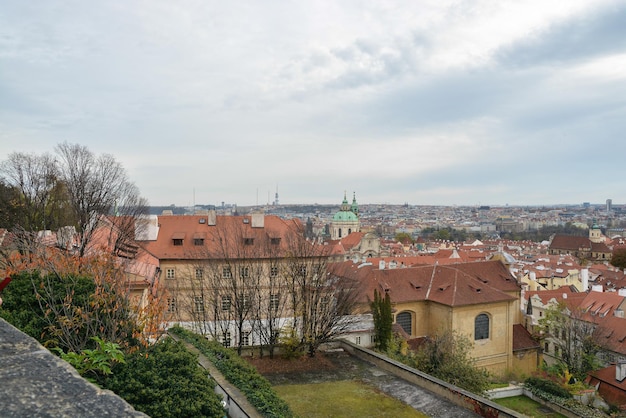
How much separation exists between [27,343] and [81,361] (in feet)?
16.8

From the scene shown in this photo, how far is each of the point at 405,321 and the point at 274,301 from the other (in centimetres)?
1410

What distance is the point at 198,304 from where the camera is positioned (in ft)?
95.3

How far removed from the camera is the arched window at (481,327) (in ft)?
121

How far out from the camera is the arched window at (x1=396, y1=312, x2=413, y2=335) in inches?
1496

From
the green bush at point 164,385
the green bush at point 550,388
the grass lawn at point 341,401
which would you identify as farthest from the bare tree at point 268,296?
the green bush at point 164,385

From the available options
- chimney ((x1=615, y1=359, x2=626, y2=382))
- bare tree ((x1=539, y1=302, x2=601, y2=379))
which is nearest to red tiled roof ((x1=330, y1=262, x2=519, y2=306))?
bare tree ((x1=539, y1=302, x2=601, y2=379))

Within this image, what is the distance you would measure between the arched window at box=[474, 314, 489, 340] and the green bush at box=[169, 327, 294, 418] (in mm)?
23316

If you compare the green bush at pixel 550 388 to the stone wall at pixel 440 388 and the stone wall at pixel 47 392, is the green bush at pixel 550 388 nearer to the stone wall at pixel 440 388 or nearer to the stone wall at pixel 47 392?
the stone wall at pixel 440 388

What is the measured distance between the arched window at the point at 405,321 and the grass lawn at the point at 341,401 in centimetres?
1673

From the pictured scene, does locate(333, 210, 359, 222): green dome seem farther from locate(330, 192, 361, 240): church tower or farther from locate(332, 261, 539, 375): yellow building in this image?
locate(332, 261, 539, 375): yellow building

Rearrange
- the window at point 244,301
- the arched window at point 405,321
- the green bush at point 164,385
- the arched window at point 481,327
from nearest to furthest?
the green bush at point 164,385 → the window at point 244,301 → the arched window at point 481,327 → the arched window at point 405,321

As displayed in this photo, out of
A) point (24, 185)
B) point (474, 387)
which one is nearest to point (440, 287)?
point (474, 387)

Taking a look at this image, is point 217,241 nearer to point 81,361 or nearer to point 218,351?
point 218,351

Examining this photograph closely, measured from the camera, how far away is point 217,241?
3250 cm
